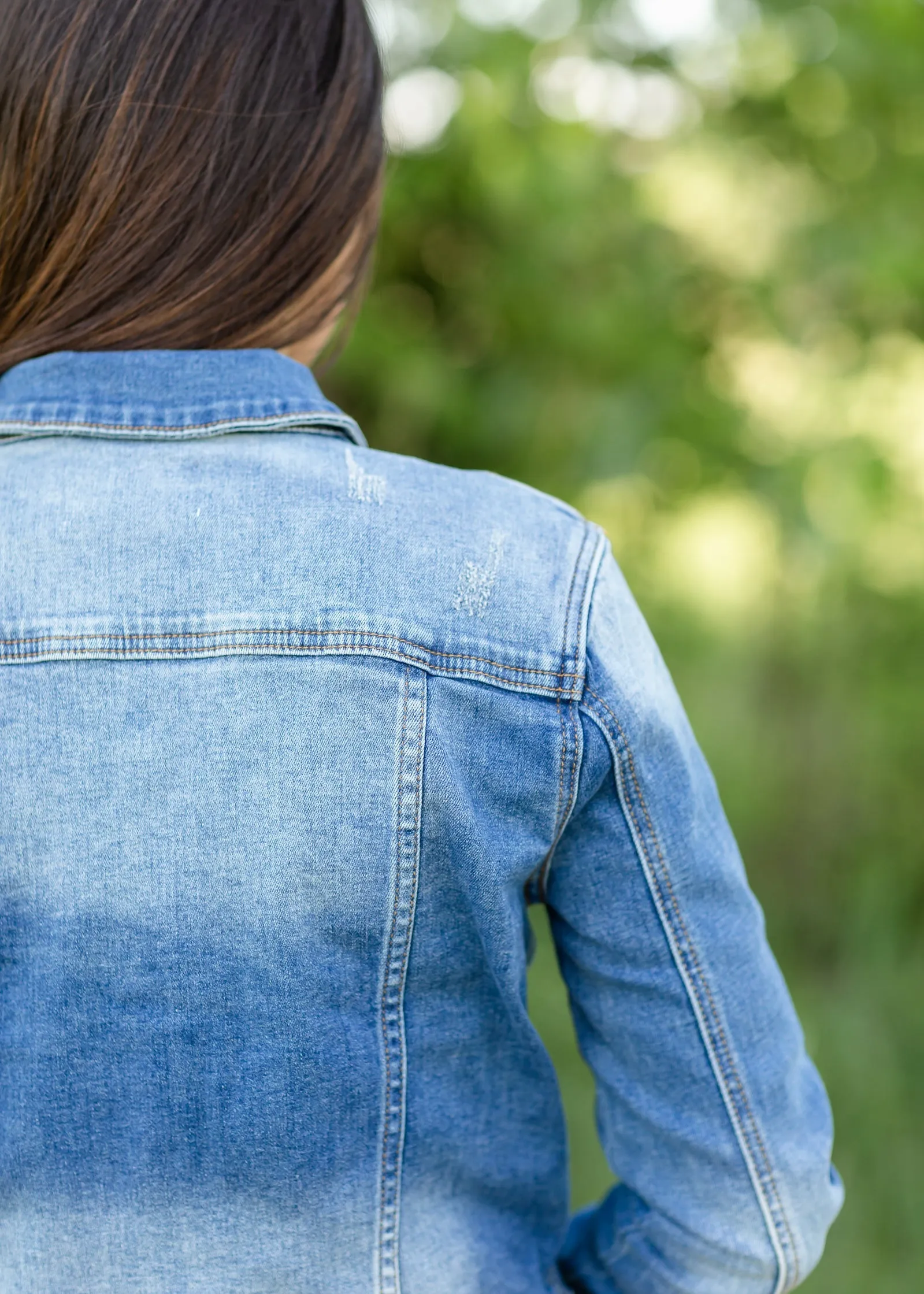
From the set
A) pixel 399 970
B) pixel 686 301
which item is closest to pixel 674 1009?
pixel 399 970

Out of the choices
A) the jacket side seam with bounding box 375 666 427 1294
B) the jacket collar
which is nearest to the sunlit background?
the jacket collar

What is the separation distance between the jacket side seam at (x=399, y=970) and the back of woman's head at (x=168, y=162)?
35cm

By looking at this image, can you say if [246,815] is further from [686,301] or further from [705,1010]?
[686,301]

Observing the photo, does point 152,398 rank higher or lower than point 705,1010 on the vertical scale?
higher

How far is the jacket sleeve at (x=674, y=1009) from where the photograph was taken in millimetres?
872

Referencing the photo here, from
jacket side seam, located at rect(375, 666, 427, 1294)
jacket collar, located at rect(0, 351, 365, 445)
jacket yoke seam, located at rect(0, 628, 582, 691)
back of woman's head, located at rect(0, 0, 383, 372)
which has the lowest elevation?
jacket side seam, located at rect(375, 666, 427, 1294)

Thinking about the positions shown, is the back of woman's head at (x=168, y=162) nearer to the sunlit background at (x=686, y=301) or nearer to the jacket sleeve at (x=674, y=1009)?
the jacket sleeve at (x=674, y=1009)

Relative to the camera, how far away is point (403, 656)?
827mm

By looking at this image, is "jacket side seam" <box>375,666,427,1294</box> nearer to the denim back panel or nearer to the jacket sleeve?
the denim back panel

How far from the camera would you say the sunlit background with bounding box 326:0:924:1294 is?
2436mm

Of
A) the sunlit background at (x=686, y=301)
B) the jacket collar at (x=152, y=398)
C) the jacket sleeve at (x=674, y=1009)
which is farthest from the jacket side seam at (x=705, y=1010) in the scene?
the sunlit background at (x=686, y=301)

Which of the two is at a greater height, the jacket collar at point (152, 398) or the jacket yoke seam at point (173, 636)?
the jacket collar at point (152, 398)

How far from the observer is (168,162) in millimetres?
856

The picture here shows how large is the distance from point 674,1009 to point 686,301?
2.24 metres
